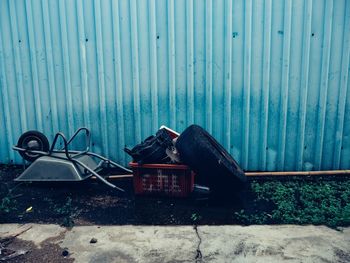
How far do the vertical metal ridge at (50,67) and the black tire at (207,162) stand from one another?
2.43 m

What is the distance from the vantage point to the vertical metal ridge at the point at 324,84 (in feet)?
16.5

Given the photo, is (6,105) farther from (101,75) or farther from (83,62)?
(101,75)

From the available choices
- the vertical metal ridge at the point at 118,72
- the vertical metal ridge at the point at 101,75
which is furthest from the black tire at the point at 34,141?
the vertical metal ridge at the point at 118,72


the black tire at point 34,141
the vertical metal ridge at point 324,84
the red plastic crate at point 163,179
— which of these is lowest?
A: the red plastic crate at point 163,179

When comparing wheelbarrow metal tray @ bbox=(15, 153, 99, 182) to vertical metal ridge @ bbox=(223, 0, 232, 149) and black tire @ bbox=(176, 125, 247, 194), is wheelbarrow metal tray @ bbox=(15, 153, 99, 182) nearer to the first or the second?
black tire @ bbox=(176, 125, 247, 194)

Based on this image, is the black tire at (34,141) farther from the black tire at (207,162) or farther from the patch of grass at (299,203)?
the patch of grass at (299,203)

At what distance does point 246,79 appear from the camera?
17.3 ft

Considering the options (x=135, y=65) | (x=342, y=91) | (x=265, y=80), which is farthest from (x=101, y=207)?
(x=342, y=91)

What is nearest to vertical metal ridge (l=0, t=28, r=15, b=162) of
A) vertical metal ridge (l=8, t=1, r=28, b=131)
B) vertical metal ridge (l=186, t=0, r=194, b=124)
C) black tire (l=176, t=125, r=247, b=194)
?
vertical metal ridge (l=8, t=1, r=28, b=131)

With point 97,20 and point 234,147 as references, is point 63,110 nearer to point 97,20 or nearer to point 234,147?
point 97,20

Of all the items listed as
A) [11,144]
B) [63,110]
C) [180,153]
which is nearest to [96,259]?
[180,153]

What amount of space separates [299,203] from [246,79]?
2072mm

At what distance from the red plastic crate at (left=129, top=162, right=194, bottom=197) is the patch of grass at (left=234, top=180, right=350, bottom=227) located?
2.64 feet

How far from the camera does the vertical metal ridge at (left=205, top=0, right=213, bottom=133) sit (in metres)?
5.09
